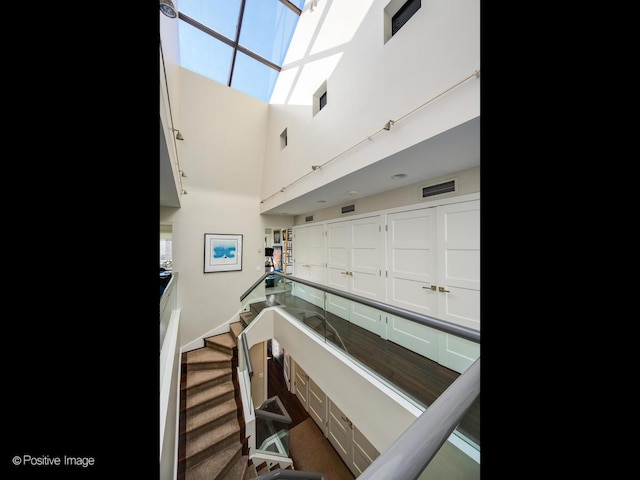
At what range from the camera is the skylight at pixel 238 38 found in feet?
11.4

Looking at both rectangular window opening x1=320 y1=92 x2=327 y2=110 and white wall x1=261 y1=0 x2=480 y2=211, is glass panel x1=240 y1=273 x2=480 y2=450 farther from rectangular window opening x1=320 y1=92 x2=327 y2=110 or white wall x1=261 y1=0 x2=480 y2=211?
rectangular window opening x1=320 y1=92 x2=327 y2=110

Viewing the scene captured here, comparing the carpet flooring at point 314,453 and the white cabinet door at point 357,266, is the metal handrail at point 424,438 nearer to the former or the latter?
the white cabinet door at point 357,266

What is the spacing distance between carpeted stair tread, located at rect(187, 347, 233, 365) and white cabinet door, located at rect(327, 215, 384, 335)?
2.49 m

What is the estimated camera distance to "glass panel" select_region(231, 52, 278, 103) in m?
4.26

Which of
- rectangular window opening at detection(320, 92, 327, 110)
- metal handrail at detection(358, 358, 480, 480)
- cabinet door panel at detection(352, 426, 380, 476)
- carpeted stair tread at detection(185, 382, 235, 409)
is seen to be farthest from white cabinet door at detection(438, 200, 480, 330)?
carpeted stair tread at detection(185, 382, 235, 409)

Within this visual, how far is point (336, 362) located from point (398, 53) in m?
3.23

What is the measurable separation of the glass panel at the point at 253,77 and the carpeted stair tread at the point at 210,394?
5726 millimetres

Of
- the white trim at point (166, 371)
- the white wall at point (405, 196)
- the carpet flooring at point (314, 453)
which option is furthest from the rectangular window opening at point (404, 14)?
the carpet flooring at point (314, 453)

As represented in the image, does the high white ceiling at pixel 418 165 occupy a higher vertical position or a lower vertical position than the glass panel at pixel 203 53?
lower
